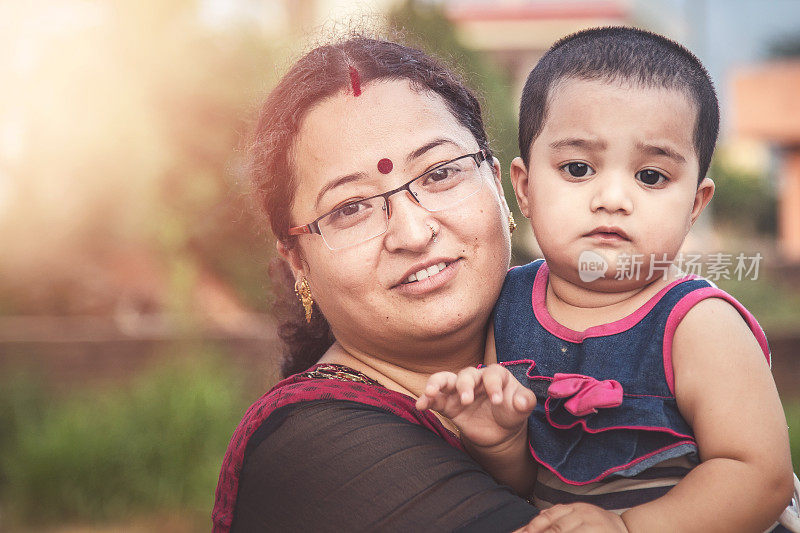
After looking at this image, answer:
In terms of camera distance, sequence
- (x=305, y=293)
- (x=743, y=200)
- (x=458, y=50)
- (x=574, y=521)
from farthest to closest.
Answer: (x=743, y=200) < (x=458, y=50) < (x=305, y=293) < (x=574, y=521)

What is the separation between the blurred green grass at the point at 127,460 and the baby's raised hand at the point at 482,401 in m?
4.43

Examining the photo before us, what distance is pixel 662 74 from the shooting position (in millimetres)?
1912

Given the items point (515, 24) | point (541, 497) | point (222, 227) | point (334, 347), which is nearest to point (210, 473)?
point (222, 227)

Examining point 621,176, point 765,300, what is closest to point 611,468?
point 621,176

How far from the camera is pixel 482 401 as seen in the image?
6.30ft

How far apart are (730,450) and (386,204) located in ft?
3.32

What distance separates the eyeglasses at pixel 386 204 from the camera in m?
2.24

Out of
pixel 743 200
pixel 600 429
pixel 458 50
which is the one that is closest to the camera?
pixel 600 429

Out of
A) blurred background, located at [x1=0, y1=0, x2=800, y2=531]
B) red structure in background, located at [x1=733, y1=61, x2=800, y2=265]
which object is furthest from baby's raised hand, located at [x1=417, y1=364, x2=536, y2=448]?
red structure in background, located at [x1=733, y1=61, x2=800, y2=265]

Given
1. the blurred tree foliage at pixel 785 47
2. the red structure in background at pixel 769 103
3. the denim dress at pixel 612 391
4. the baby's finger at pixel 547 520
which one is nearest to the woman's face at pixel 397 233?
the denim dress at pixel 612 391

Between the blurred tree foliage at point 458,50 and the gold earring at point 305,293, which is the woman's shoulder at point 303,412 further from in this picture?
Answer: the blurred tree foliage at point 458,50

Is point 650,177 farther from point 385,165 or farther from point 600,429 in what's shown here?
point 385,165

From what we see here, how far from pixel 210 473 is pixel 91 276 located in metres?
3.99

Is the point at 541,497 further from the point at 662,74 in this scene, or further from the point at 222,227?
the point at 222,227
